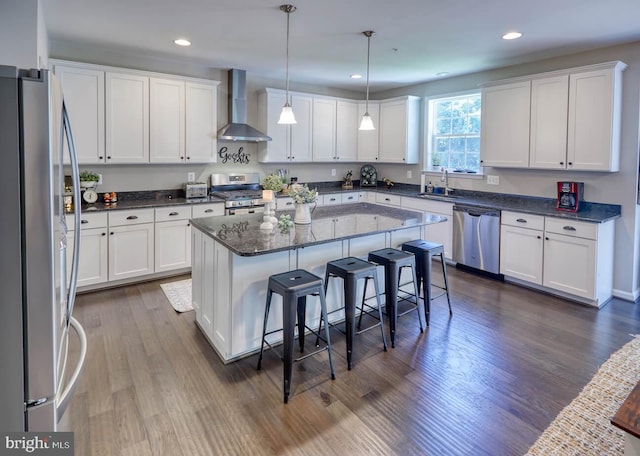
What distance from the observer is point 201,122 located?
499 cm

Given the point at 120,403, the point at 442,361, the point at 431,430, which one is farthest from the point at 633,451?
the point at 120,403

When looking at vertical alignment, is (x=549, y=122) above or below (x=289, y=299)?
above

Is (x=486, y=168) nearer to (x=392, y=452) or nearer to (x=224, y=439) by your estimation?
(x=392, y=452)

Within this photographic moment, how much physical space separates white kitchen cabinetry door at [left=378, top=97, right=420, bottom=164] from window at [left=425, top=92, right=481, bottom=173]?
218 millimetres

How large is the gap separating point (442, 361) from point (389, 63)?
3632mm

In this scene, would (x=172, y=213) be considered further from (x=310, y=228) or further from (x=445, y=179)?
(x=445, y=179)

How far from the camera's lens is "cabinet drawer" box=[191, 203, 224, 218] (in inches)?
185

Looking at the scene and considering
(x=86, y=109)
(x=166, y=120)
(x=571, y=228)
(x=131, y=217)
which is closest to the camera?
(x=571, y=228)

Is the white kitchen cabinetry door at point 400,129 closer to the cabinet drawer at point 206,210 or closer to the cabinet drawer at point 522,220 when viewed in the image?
the cabinet drawer at point 522,220

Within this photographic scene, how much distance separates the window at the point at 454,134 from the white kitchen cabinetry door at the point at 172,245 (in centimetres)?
386

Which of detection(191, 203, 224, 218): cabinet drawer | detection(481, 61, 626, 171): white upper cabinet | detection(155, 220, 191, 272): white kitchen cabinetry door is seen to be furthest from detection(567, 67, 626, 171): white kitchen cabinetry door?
detection(155, 220, 191, 272): white kitchen cabinetry door

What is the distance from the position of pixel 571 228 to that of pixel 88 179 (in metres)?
5.21

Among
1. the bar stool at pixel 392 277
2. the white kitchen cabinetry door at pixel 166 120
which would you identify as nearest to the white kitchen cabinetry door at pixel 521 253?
the bar stool at pixel 392 277

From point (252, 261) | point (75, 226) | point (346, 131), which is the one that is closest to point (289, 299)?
point (252, 261)
